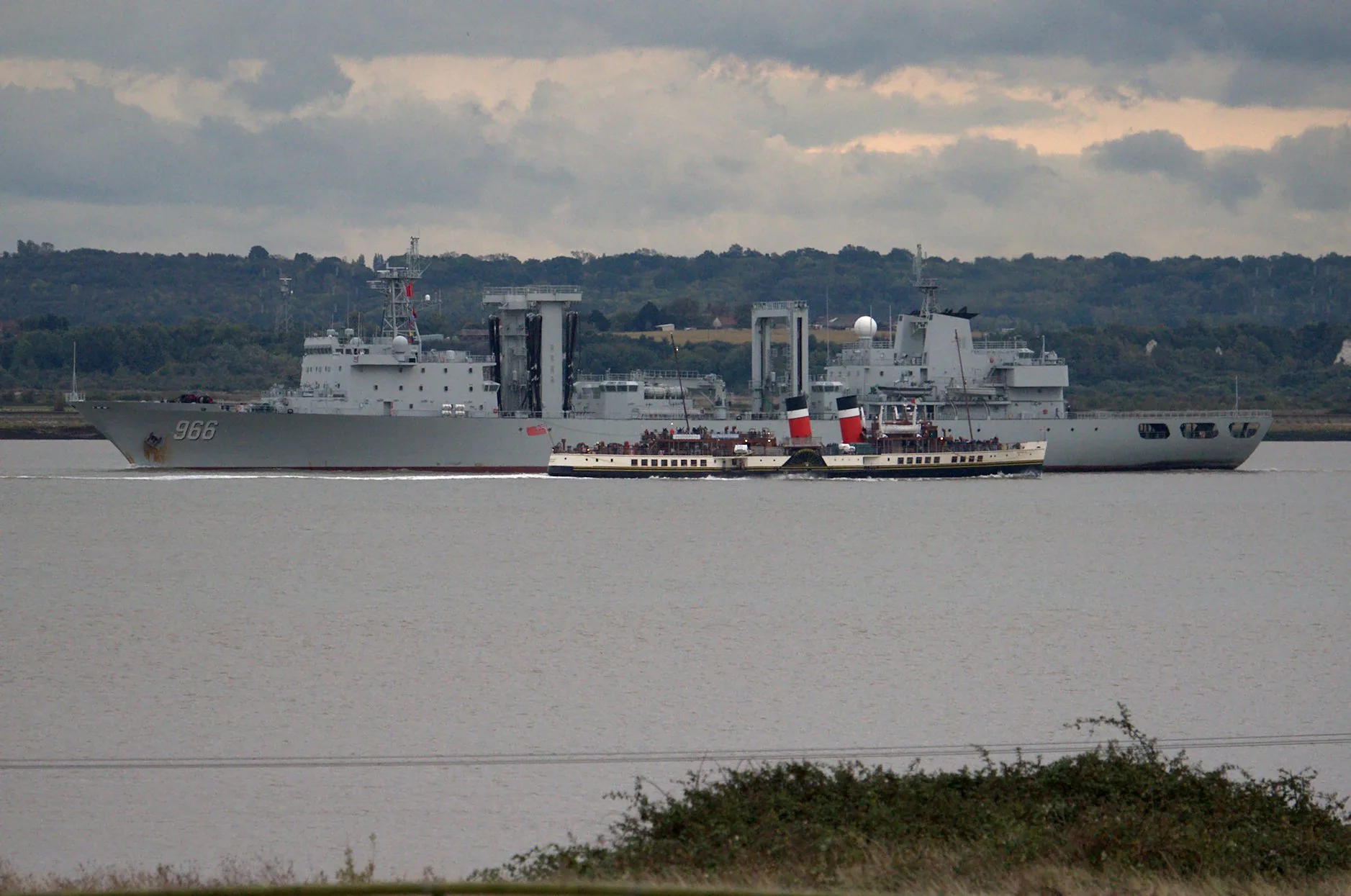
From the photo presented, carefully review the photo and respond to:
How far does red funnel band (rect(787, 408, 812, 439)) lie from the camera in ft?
198

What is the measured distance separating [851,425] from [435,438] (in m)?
15.5

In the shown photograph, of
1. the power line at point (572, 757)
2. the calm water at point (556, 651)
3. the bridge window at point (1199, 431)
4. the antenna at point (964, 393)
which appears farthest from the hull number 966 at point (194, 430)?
the power line at point (572, 757)

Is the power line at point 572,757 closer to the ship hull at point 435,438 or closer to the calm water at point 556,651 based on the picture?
the calm water at point 556,651

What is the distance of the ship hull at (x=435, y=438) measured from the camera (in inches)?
2308

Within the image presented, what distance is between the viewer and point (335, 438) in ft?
195

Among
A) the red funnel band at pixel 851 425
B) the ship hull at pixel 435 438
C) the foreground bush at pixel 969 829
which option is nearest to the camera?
the foreground bush at pixel 969 829

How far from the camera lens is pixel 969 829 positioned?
40.8 ft

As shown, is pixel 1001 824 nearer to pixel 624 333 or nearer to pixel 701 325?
pixel 624 333

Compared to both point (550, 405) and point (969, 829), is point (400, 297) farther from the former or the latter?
point (969, 829)

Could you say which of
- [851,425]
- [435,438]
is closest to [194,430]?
[435,438]

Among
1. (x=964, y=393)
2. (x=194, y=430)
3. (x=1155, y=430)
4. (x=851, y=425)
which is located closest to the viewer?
(x=194, y=430)

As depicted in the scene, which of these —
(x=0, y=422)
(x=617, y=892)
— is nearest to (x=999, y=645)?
(x=617, y=892)

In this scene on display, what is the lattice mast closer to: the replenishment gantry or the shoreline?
the replenishment gantry

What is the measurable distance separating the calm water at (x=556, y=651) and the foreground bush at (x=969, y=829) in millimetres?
1746
